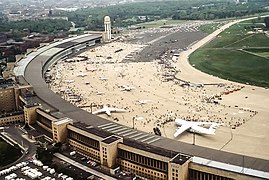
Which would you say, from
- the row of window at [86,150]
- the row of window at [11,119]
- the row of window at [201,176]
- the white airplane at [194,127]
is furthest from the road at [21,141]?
the row of window at [201,176]

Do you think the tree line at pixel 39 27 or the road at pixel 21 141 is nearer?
the road at pixel 21 141

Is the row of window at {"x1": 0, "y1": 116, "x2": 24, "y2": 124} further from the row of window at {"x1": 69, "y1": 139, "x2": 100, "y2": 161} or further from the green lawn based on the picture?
the green lawn

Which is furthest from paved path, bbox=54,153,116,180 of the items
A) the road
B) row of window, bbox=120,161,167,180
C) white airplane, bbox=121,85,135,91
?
white airplane, bbox=121,85,135,91

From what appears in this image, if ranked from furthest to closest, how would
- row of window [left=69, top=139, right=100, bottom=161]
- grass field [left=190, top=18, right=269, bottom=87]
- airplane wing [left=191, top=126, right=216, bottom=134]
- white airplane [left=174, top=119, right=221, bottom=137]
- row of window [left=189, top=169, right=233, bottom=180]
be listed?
grass field [left=190, top=18, right=269, bottom=87] → white airplane [left=174, top=119, right=221, bottom=137] → airplane wing [left=191, top=126, right=216, bottom=134] → row of window [left=69, top=139, right=100, bottom=161] → row of window [left=189, top=169, right=233, bottom=180]

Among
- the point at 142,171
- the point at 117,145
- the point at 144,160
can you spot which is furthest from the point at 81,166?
the point at 144,160

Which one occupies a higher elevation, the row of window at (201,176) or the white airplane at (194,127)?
the row of window at (201,176)

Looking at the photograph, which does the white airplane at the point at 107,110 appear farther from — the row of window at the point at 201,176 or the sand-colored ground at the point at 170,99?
the row of window at the point at 201,176

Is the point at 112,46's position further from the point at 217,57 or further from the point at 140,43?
the point at 217,57
